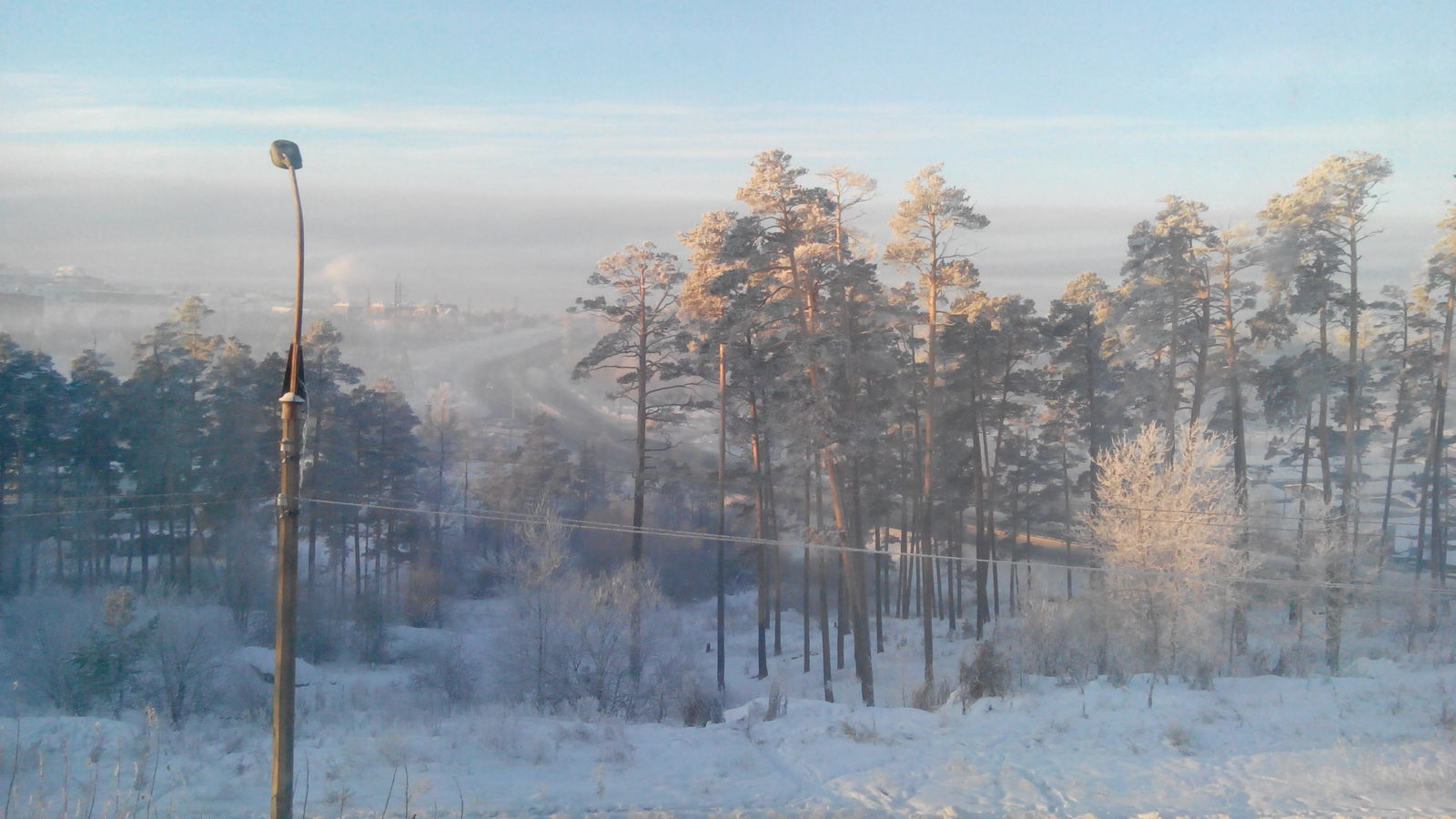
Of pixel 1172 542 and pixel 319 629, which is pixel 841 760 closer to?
pixel 1172 542

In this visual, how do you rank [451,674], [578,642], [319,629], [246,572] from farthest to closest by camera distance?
[319,629], [246,572], [451,674], [578,642]

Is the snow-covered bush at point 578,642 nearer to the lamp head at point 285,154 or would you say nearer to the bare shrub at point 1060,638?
the bare shrub at point 1060,638

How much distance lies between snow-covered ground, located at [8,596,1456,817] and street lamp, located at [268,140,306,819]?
36.6 inches

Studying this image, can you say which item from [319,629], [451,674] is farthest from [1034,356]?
[319,629]

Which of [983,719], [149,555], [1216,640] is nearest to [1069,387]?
[1216,640]

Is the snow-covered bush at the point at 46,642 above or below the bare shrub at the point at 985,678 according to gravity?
below

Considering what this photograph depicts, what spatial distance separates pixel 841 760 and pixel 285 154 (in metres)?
7.98

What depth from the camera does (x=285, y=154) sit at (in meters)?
6.63

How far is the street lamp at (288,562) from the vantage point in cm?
692

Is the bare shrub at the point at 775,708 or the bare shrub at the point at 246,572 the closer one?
the bare shrub at the point at 775,708

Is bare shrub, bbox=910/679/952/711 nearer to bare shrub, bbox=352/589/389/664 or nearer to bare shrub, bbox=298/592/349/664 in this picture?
bare shrub, bbox=352/589/389/664

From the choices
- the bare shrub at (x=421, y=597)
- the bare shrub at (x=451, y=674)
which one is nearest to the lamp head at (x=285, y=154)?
the bare shrub at (x=451, y=674)

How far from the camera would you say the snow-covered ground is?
818cm

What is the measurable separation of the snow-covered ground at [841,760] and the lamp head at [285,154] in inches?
212
